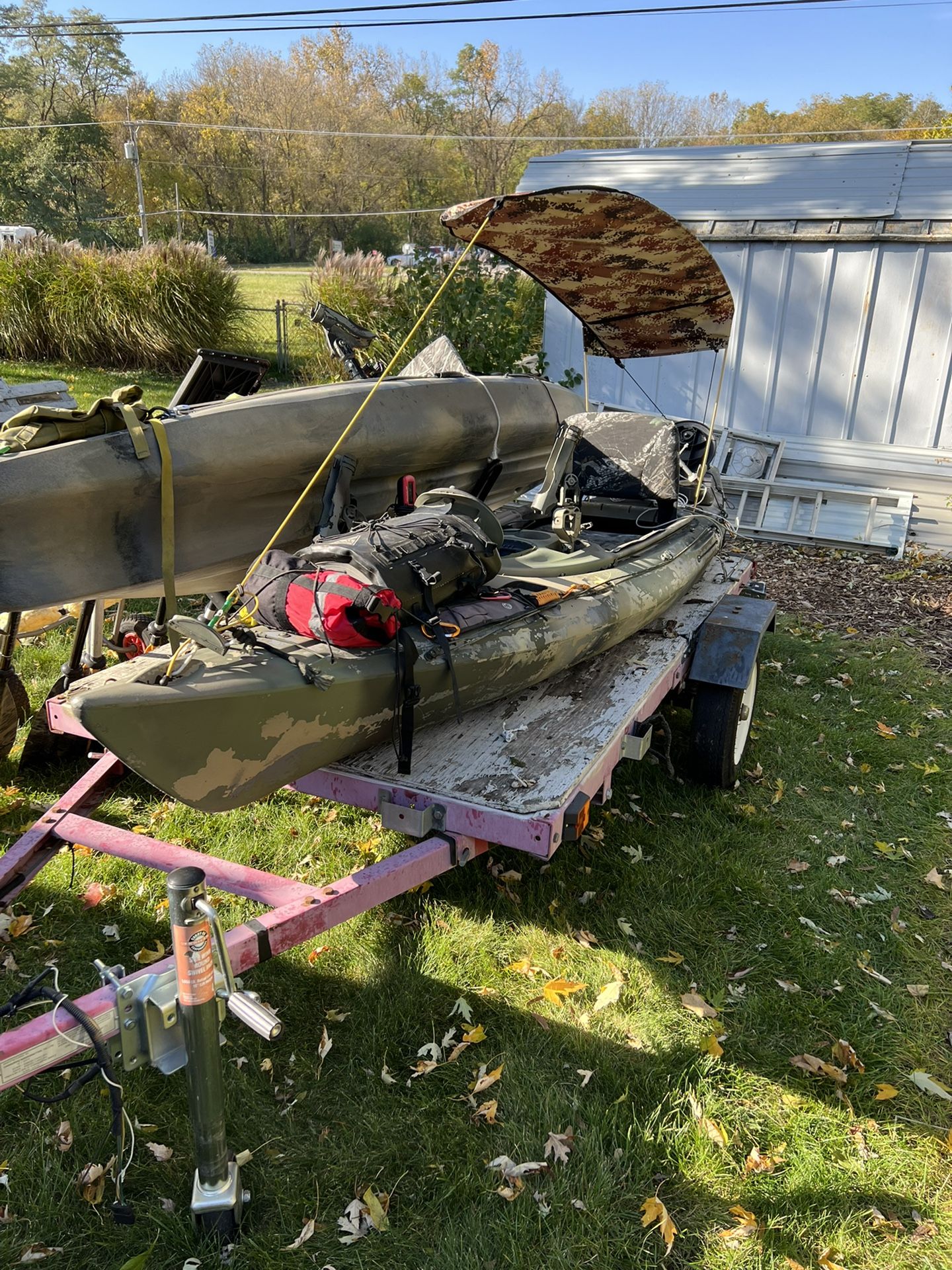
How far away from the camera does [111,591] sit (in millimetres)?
3434

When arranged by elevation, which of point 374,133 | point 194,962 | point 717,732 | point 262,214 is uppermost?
point 374,133

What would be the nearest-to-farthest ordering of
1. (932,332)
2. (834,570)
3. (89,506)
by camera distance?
(89,506), (834,570), (932,332)

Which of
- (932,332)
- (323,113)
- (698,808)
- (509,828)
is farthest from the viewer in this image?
(323,113)

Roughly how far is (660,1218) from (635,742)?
5.37ft

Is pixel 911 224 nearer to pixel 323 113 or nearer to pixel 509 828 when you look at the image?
pixel 509 828

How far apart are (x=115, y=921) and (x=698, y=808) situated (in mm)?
2756

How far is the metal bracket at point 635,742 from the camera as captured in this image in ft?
11.3

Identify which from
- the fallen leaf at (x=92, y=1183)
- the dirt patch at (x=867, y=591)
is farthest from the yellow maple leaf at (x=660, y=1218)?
the dirt patch at (x=867, y=591)

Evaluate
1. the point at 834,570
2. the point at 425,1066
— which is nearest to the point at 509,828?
the point at 425,1066

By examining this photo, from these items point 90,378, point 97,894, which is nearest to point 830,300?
point 97,894

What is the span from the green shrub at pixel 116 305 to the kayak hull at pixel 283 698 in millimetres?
12507

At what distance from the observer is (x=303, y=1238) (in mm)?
2227

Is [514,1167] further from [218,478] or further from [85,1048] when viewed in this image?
[218,478]

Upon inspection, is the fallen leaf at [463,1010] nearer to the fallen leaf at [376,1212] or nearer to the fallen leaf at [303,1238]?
the fallen leaf at [376,1212]
